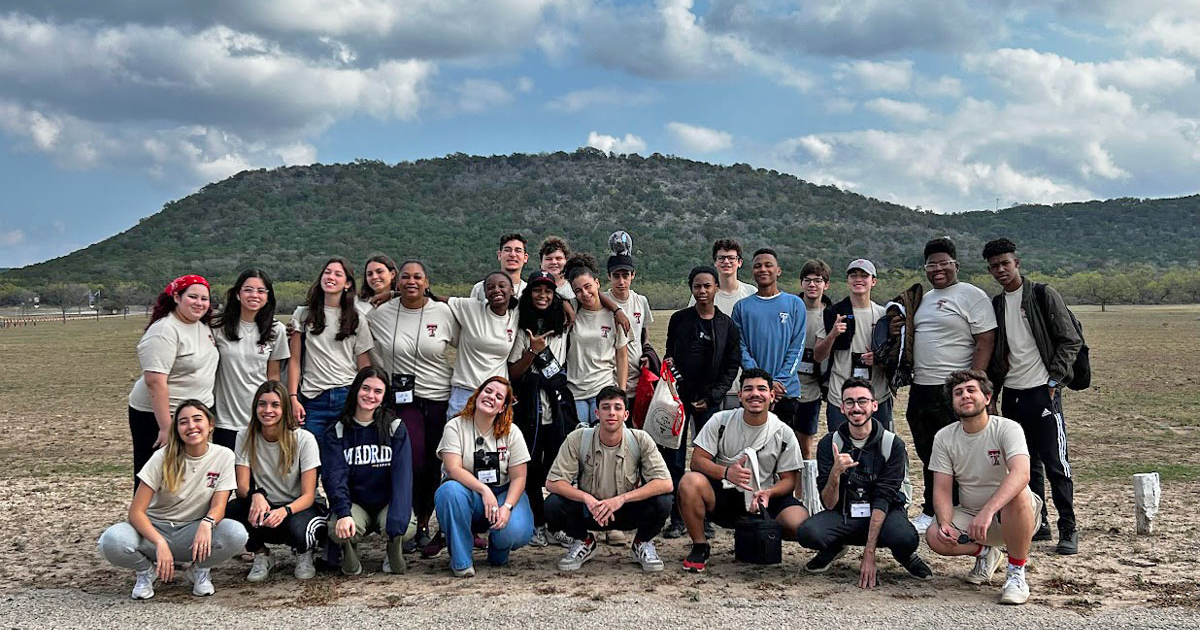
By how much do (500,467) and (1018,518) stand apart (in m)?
3.11

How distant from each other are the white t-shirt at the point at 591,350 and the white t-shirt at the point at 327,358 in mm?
1498

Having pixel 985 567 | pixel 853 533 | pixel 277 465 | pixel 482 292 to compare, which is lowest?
pixel 985 567

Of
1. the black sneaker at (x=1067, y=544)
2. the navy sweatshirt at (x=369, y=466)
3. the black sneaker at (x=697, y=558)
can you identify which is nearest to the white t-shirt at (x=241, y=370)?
the navy sweatshirt at (x=369, y=466)

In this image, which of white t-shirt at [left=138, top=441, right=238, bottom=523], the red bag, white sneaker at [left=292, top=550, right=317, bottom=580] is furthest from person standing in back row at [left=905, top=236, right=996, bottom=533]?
white t-shirt at [left=138, top=441, right=238, bottom=523]

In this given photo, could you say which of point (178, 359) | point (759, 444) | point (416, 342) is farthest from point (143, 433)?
point (759, 444)

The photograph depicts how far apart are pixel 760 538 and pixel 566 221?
106737mm

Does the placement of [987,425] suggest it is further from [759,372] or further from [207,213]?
[207,213]

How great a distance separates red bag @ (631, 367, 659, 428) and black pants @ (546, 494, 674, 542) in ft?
3.10

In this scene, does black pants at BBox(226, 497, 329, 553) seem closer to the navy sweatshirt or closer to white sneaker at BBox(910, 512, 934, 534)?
the navy sweatshirt

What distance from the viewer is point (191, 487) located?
18.3 ft

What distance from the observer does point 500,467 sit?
616cm

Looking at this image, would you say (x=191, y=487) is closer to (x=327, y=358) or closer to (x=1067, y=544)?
(x=327, y=358)

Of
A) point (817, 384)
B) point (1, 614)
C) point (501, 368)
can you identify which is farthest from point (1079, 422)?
point (1, 614)

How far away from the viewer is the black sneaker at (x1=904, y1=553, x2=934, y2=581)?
5.71 meters
